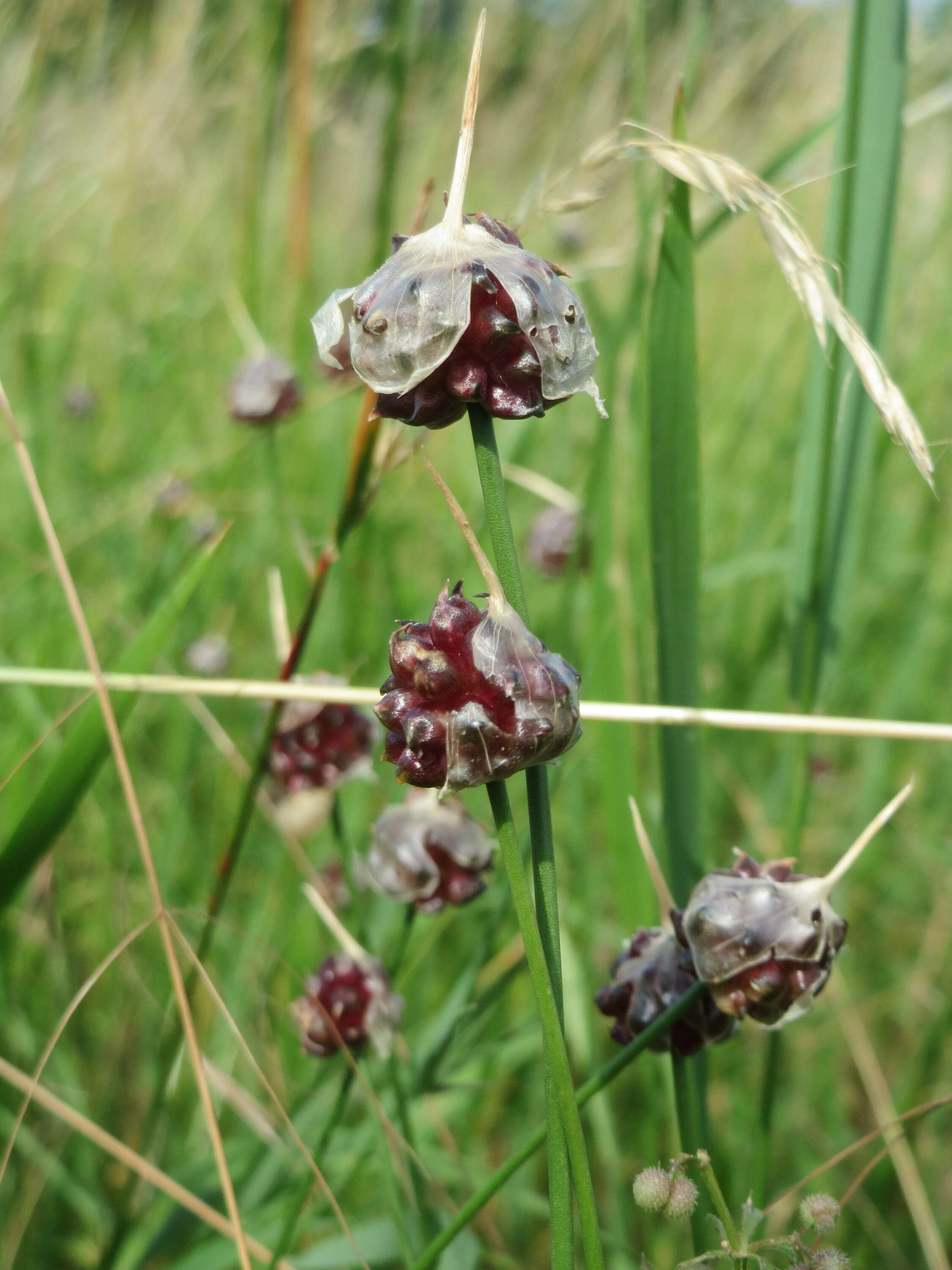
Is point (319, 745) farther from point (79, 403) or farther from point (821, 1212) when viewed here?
point (79, 403)

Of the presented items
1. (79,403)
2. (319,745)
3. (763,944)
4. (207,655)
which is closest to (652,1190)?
(763,944)

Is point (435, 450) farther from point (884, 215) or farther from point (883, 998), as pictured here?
point (884, 215)

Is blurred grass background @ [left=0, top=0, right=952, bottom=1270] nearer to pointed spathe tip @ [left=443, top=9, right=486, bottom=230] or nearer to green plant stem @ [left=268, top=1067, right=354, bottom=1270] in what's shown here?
green plant stem @ [left=268, top=1067, right=354, bottom=1270]

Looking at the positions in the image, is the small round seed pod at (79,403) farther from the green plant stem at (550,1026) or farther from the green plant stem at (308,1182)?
the green plant stem at (550,1026)

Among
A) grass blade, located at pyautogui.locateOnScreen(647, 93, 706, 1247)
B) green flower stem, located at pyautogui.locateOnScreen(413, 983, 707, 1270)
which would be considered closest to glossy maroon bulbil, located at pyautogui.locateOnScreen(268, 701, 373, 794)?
grass blade, located at pyautogui.locateOnScreen(647, 93, 706, 1247)

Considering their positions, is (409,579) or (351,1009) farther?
(409,579)

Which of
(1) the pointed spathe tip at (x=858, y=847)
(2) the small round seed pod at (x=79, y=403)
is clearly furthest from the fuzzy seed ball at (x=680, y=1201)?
(2) the small round seed pod at (x=79, y=403)
